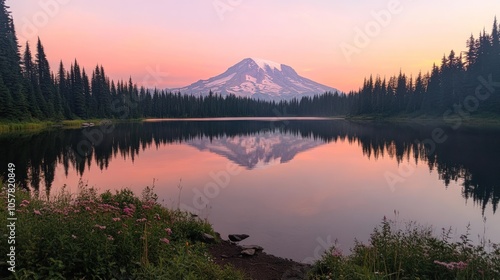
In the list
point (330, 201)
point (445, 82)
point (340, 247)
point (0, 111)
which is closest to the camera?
point (340, 247)

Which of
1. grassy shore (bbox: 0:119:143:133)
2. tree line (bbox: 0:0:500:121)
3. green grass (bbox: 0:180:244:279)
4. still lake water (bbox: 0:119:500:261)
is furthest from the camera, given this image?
tree line (bbox: 0:0:500:121)

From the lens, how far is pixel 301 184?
78.8ft

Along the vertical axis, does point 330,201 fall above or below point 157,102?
below

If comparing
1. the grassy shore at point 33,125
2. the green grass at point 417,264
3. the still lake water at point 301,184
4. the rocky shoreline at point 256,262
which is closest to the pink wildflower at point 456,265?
the green grass at point 417,264

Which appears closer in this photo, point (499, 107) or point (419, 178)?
point (419, 178)

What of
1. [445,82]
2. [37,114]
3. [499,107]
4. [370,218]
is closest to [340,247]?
[370,218]

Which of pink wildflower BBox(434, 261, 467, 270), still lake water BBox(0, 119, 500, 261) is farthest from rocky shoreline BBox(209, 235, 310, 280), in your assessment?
pink wildflower BBox(434, 261, 467, 270)

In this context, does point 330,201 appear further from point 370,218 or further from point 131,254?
point 131,254

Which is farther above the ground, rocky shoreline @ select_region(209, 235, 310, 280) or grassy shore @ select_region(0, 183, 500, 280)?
grassy shore @ select_region(0, 183, 500, 280)

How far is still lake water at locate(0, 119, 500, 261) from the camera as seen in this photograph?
48.4 ft

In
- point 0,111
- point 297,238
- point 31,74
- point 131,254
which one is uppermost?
point 31,74

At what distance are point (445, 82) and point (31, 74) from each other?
12007 centimetres

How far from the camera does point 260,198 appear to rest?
1981 centimetres

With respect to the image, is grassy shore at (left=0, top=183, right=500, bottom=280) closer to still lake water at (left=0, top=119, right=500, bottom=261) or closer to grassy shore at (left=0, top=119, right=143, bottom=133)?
still lake water at (left=0, top=119, right=500, bottom=261)
